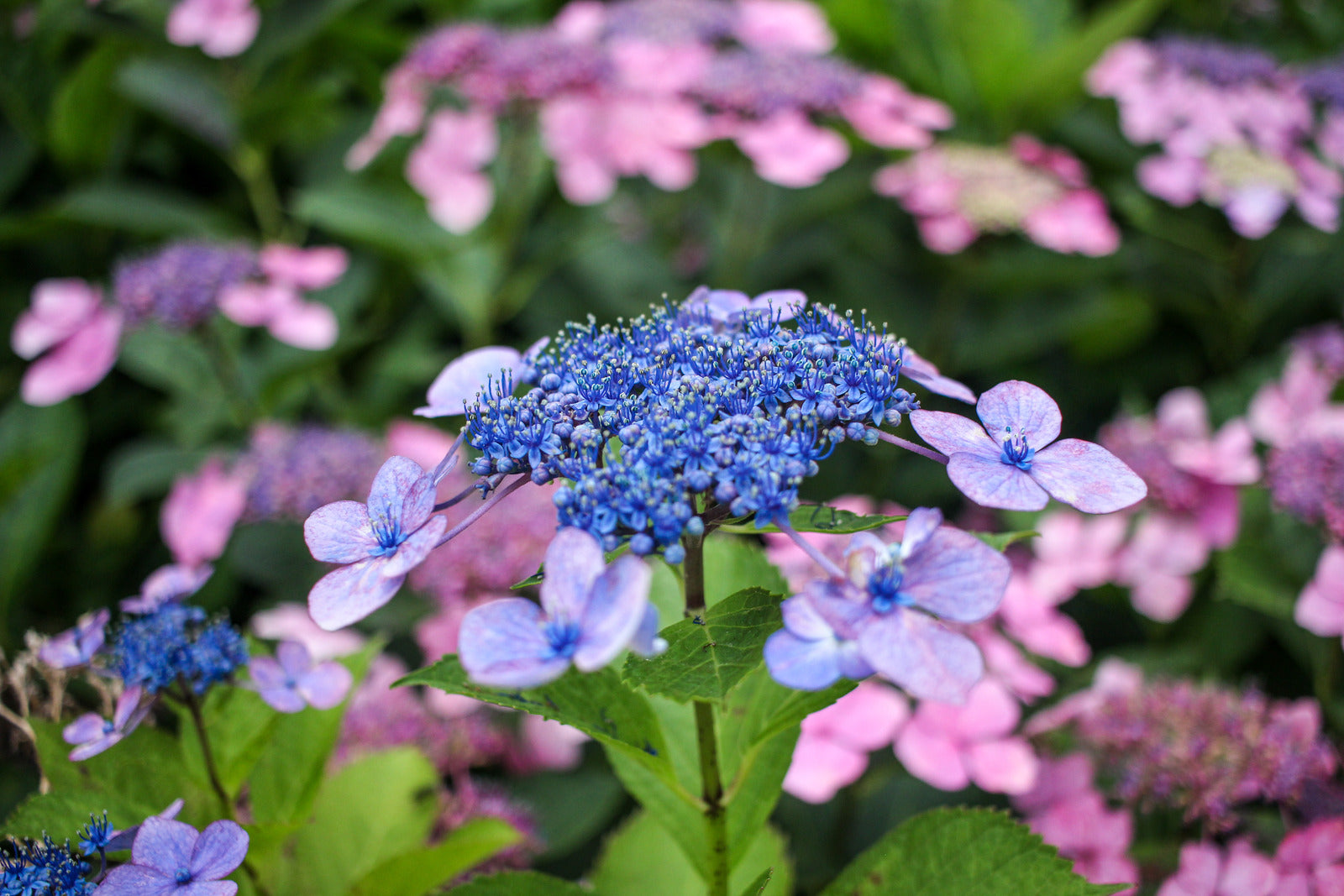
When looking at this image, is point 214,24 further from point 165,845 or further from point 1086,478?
point 1086,478

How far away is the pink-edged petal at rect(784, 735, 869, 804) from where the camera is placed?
0.85 metres

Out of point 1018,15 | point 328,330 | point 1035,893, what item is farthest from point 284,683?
point 1018,15

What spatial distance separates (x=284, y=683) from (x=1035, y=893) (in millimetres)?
494

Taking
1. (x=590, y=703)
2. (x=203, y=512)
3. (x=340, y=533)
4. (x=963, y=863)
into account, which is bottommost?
(x=203, y=512)

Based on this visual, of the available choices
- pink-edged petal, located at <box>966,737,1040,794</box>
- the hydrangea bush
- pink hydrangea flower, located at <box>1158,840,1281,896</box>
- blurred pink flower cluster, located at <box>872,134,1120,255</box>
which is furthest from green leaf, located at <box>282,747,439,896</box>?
blurred pink flower cluster, located at <box>872,134,1120,255</box>

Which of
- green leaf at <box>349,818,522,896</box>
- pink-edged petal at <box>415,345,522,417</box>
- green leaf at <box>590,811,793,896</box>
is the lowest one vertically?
green leaf at <box>590,811,793,896</box>

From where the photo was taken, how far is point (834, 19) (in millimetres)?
1626

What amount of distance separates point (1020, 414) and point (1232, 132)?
3.58ft

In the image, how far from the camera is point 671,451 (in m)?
0.48

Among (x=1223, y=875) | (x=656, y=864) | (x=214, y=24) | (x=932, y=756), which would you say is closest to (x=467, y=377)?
(x=656, y=864)

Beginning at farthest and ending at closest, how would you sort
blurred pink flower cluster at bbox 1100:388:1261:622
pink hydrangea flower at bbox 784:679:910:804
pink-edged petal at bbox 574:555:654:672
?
blurred pink flower cluster at bbox 1100:388:1261:622, pink hydrangea flower at bbox 784:679:910:804, pink-edged petal at bbox 574:555:654:672

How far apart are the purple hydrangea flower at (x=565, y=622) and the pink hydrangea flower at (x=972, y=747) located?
1.79 feet

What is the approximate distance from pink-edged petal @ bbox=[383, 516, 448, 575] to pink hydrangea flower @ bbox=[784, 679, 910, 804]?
18.3 inches

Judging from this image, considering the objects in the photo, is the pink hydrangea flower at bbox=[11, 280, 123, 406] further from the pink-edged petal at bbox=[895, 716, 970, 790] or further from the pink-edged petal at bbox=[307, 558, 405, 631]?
the pink-edged petal at bbox=[895, 716, 970, 790]
